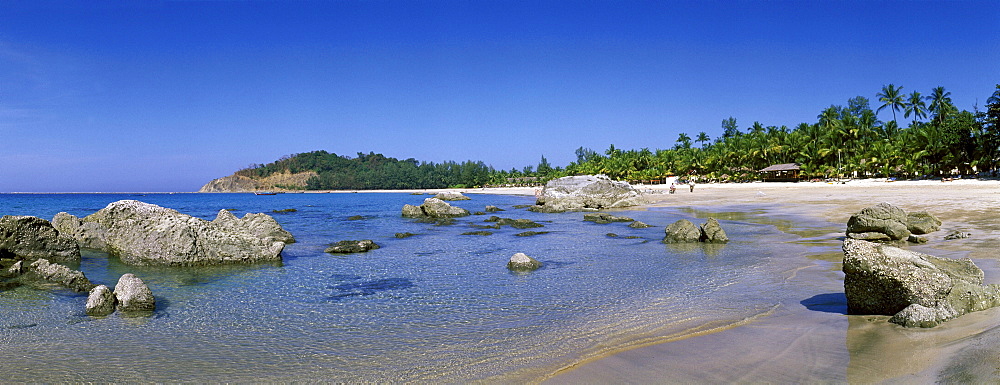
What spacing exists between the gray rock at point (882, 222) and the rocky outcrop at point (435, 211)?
23.5m

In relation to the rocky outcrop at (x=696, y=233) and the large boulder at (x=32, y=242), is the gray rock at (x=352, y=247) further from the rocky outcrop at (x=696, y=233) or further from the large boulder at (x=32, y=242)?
the rocky outcrop at (x=696, y=233)

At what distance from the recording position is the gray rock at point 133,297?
362 inches

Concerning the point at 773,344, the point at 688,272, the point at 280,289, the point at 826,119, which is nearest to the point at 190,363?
the point at 280,289

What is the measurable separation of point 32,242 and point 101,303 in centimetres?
753

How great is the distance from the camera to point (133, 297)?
9.25m

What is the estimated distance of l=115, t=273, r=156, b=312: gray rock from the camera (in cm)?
919

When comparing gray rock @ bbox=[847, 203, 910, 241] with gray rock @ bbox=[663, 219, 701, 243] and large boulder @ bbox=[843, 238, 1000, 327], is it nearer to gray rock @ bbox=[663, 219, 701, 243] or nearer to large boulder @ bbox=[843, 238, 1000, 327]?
gray rock @ bbox=[663, 219, 701, 243]

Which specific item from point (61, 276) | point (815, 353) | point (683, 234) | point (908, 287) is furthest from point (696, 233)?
point (61, 276)

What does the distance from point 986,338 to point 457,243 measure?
16.1m

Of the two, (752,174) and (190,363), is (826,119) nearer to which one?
(752,174)

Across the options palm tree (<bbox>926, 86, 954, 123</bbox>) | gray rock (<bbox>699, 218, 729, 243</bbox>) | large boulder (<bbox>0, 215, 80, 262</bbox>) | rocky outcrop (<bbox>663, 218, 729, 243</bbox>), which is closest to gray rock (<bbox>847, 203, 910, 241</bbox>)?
gray rock (<bbox>699, 218, 729, 243</bbox>)

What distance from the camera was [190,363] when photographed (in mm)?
6648

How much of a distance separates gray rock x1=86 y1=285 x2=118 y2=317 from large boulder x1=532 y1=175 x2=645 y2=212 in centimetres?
3452

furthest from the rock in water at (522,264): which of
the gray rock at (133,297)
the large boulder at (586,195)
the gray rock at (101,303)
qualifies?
the large boulder at (586,195)
